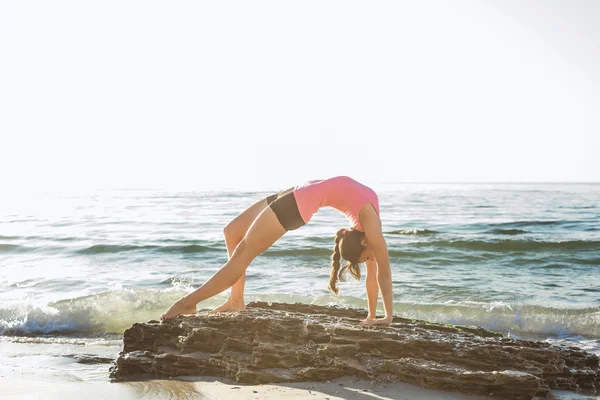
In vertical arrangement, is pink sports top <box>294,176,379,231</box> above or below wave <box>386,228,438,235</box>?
above

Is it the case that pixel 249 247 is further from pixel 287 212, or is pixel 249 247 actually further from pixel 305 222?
pixel 305 222

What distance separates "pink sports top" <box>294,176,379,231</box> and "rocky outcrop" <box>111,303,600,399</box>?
1.15 metres

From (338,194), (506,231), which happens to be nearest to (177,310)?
(338,194)

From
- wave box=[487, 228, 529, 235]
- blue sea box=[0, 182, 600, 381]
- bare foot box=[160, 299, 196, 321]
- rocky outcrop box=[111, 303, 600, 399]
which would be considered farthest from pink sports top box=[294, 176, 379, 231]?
wave box=[487, 228, 529, 235]

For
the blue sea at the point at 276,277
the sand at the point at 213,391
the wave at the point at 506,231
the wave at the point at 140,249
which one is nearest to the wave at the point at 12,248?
the blue sea at the point at 276,277

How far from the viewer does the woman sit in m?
5.19

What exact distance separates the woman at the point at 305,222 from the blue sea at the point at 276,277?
1.67 metres

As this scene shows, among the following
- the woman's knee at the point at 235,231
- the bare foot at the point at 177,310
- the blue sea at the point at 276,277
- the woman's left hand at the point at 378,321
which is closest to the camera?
the bare foot at the point at 177,310

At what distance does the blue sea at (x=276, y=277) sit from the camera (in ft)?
27.6

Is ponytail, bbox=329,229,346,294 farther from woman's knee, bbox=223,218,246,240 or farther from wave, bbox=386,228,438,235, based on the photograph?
wave, bbox=386,228,438,235

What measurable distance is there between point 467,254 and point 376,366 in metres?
12.9

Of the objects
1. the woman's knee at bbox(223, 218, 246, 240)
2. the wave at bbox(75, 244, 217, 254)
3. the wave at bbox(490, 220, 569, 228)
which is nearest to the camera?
the woman's knee at bbox(223, 218, 246, 240)

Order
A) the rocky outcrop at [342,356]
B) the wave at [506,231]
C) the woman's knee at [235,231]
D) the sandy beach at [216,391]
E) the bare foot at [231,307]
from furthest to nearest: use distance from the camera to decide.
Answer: the wave at [506,231] < the bare foot at [231,307] < the woman's knee at [235,231] < the rocky outcrop at [342,356] < the sandy beach at [216,391]

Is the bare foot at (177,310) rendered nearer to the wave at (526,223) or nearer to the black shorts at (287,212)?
the black shorts at (287,212)
